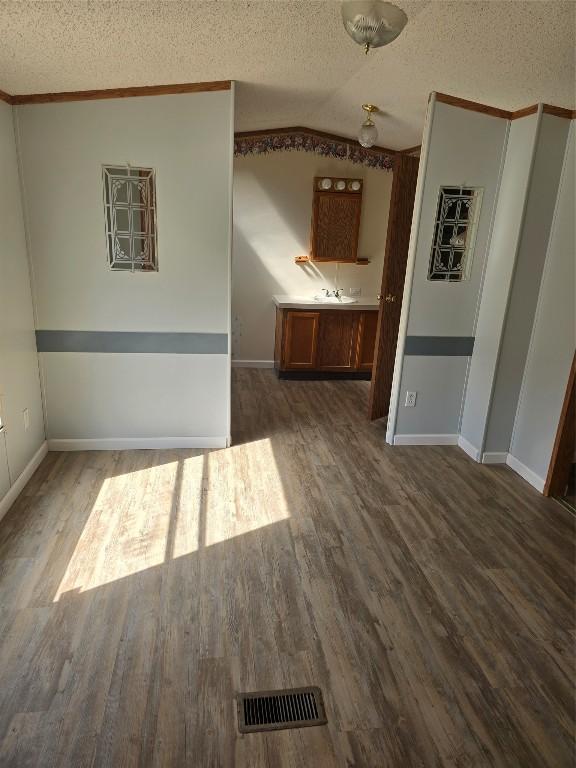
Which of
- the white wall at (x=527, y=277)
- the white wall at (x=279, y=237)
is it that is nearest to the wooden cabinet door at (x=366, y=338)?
the white wall at (x=279, y=237)

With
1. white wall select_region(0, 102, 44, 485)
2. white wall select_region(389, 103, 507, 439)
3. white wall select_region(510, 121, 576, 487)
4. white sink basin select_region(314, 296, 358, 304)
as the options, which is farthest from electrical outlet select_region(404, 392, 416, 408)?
white wall select_region(0, 102, 44, 485)

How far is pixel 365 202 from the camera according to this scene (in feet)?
18.3

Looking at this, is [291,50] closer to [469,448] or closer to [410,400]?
[410,400]

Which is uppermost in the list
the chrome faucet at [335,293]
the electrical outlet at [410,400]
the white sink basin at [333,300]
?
the chrome faucet at [335,293]

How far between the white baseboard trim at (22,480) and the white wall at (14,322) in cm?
3

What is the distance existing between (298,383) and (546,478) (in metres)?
2.76

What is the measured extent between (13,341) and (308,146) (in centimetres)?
362

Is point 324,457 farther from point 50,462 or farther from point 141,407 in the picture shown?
point 50,462

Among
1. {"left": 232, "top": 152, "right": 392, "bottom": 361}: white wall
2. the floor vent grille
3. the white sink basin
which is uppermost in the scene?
{"left": 232, "top": 152, "right": 392, "bottom": 361}: white wall

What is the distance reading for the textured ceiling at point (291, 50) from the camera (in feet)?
6.73

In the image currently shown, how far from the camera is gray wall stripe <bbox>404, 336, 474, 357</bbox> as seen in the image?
3.80 m

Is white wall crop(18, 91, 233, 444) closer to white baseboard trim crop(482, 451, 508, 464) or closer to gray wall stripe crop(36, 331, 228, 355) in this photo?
gray wall stripe crop(36, 331, 228, 355)

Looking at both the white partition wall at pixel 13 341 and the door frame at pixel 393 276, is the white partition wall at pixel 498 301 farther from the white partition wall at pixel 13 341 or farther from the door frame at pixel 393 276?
the white partition wall at pixel 13 341

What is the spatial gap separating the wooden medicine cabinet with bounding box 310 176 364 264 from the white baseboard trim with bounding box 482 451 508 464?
2.77 metres
